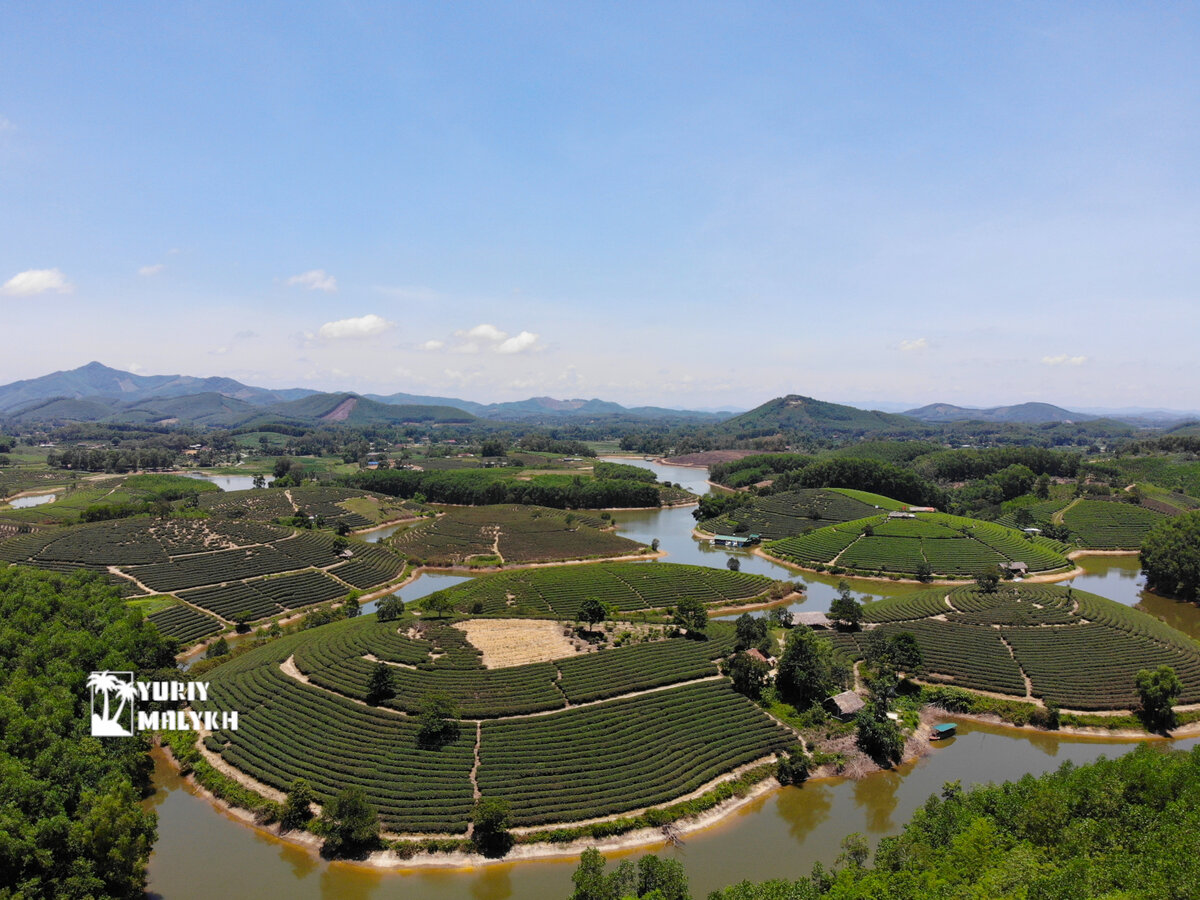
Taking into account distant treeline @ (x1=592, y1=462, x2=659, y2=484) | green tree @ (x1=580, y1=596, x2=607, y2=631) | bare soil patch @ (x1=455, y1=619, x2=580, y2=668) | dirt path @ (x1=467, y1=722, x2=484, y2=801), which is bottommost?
dirt path @ (x1=467, y1=722, x2=484, y2=801)

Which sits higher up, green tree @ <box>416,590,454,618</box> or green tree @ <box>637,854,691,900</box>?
green tree @ <box>416,590,454,618</box>

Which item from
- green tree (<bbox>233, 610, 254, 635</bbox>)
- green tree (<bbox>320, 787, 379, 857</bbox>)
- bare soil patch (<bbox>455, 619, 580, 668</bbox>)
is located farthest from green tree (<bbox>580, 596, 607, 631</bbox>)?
green tree (<bbox>233, 610, 254, 635</bbox>)

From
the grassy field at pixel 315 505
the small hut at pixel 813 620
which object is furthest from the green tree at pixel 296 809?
the grassy field at pixel 315 505

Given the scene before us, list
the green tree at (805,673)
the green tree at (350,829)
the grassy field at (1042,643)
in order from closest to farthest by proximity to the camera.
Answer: the green tree at (350,829) → the green tree at (805,673) → the grassy field at (1042,643)

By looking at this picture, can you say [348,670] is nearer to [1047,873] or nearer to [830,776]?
[830,776]

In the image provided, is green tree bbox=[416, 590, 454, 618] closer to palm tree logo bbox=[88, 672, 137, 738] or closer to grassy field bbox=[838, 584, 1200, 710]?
palm tree logo bbox=[88, 672, 137, 738]

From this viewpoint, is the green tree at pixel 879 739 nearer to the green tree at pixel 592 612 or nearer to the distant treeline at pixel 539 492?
the green tree at pixel 592 612

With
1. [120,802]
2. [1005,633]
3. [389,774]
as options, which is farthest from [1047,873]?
[120,802]
